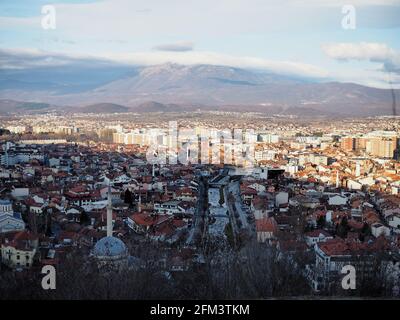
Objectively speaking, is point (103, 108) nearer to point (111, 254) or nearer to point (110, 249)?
point (110, 249)

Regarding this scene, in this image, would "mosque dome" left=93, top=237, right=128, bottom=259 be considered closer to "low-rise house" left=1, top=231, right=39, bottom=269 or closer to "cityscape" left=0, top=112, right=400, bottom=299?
"cityscape" left=0, top=112, right=400, bottom=299

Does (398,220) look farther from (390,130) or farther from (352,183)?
(390,130)

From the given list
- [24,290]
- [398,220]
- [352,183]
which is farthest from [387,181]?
[24,290]

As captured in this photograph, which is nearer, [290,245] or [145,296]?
[145,296]

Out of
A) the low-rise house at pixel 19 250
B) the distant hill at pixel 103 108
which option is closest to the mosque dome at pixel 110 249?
the low-rise house at pixel 19 250

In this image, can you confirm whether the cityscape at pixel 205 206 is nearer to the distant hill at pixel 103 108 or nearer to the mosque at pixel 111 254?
the mosque at pixel 111 254

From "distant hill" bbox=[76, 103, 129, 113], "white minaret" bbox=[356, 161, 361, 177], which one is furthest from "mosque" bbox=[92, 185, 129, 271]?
"distant hill" bbox=[76, 103, 129, 113]

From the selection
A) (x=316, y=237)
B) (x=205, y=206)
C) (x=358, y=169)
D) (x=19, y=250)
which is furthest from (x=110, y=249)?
(x=358, y=169)

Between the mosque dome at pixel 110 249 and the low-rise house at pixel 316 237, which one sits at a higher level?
the mosque dome at pixel 110 249
